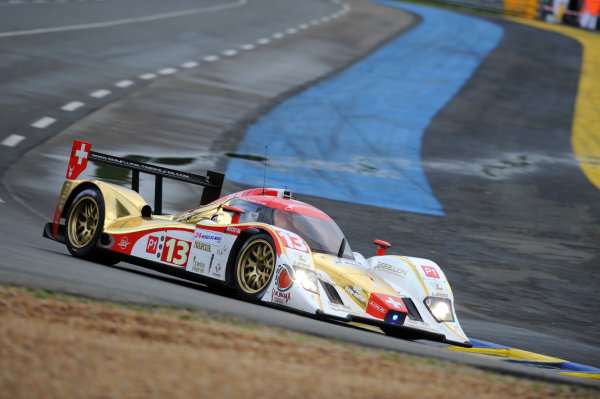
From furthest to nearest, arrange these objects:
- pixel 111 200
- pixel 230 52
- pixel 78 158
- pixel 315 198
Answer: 1. pixel 230 52
2. pixel 315 198
3. pixel 78 158
4. pixel 111 200

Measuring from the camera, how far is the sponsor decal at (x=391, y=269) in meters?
9.43

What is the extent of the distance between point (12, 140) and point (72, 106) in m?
3.71

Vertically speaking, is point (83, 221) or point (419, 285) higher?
point (419, 285)

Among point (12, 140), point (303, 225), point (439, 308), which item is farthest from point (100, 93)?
point (439, 308)

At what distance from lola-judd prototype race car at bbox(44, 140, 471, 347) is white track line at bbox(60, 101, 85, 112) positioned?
9.96 m

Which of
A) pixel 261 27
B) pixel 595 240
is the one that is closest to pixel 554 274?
pixel 595 240

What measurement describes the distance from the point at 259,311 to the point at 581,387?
258cm

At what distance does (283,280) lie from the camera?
8289 mm

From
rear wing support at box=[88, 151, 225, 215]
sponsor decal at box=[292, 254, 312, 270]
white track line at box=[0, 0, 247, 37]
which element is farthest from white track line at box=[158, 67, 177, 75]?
sponsor decal at box=[292, 254, 312, 270]

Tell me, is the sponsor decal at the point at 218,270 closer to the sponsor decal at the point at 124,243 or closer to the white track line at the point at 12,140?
the sponsor decal at the point at 124,243

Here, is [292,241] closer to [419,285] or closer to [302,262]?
[302,262]

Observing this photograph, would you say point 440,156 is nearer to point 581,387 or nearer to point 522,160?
point 522,160

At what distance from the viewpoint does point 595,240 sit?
16.5m

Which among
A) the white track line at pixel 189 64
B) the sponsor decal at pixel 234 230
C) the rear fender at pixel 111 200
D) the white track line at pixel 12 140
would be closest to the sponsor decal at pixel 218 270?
Answer: the sponsor decal at pixel 234 230
